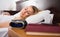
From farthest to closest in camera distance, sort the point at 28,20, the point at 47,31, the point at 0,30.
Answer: the point at 28,20, the point at 0,30, the point at 47,31

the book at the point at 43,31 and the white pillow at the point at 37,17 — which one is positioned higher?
the white pillow at the point at 37,17

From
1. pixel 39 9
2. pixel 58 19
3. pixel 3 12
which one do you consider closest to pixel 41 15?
pixel 39 9

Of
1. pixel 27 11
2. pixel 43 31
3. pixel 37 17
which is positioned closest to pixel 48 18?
pixel 37 17

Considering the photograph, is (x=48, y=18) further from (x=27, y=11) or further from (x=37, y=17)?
(x=27, y=11)

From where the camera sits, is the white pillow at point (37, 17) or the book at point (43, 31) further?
the white pillow at point (37, 17)

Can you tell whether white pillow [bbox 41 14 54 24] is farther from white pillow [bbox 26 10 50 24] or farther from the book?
the book

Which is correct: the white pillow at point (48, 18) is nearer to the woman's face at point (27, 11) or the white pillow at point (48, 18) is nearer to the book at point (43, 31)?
the woman's face at point (27, 11)

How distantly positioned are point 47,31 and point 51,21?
1.29 ft

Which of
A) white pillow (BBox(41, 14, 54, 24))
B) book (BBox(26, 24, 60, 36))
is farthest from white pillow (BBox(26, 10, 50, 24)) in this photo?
book (BBox(26, 24, 60, 36))

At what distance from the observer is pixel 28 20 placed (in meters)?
1.53

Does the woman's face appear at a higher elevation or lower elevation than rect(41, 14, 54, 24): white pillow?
higher

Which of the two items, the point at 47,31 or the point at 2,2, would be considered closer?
the point at 47,31

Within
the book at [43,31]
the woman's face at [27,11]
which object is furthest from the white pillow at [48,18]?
the book at [43,31]

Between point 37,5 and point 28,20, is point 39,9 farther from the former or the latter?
point 28,20
